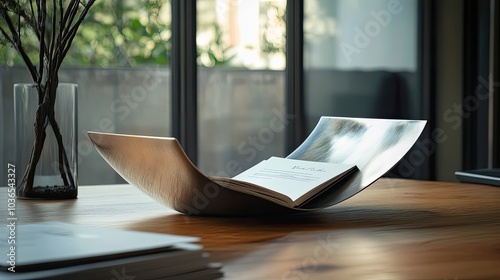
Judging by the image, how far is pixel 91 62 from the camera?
2.93 meters

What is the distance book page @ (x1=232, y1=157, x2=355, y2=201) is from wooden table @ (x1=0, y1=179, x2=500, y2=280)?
42mm

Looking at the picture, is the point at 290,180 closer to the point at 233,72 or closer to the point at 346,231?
the point at 346,231

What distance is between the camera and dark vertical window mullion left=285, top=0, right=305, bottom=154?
3.33 m

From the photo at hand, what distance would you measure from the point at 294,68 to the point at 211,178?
238 centimetres

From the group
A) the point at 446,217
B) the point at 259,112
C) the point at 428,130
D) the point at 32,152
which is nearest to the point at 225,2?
the point at 259,112

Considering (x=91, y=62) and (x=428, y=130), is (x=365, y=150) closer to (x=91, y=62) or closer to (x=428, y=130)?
(x=91, y=62)

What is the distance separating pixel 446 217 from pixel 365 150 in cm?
17

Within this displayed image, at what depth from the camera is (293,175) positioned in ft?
3.78

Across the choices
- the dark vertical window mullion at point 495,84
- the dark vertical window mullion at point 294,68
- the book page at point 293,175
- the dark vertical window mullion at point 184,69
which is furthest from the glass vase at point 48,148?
the dark vertical window mullion at point 495,84

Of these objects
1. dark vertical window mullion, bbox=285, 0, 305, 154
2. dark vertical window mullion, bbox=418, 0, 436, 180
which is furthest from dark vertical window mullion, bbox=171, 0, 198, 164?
dark vertical window mullion, bbox=418, 0, 436, 180

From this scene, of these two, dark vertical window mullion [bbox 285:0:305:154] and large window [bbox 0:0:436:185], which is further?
dark vertical window mullion [bbox 285:0:305:154]

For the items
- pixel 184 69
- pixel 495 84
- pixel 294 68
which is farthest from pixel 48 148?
pixel 495 84

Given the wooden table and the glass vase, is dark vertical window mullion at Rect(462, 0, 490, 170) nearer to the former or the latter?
the wooden table

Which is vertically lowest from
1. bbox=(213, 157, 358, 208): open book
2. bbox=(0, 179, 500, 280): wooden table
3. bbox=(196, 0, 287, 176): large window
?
bbox=(0, 179, 500, 280): wooden table
